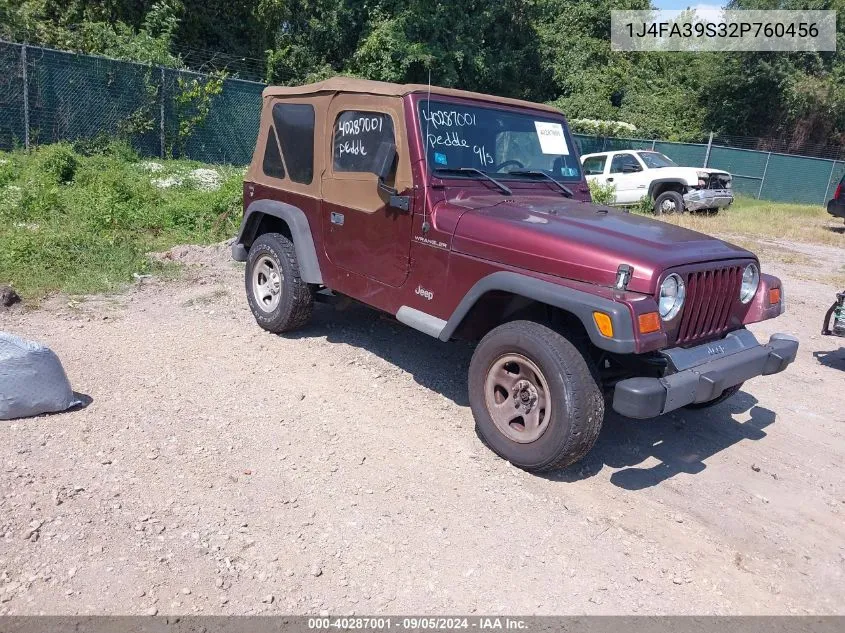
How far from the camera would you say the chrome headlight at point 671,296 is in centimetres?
352

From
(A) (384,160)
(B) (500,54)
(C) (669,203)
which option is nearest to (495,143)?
(A) (384,160)

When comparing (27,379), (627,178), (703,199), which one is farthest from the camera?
(627,178)

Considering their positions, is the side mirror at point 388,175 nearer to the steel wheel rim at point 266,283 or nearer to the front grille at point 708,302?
the steel wheel rim at point 266,283

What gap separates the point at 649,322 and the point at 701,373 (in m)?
0.48

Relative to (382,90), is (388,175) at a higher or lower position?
lower

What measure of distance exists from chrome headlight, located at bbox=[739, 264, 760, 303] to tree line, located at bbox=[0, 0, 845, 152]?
45.3ft

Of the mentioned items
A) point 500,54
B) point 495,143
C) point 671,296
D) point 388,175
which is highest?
point 500,54

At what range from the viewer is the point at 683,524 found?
353cm

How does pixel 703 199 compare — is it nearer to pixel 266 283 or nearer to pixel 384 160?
pixel 266 283

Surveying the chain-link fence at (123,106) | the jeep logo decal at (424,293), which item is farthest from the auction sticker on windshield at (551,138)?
the chain-link fence at (123,106)

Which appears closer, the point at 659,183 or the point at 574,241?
the point at 574,241

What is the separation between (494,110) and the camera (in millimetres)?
4848

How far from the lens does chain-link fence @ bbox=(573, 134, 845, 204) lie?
70.4ft

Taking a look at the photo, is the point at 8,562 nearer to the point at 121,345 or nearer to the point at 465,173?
the point at 121,345
